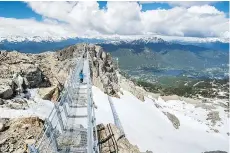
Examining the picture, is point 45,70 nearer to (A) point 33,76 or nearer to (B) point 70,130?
(A) point 33,76

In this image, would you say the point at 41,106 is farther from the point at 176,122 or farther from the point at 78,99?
the point at 176,122

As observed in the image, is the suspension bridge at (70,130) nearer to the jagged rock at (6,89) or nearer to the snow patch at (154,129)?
the jagged rock at (6,89)

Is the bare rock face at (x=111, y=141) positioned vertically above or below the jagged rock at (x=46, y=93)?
below

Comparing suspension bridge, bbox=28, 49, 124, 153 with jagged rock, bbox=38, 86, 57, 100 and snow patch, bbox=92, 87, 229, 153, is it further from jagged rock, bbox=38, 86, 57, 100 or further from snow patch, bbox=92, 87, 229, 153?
snow patch, bbox=92, 87, 229, 153

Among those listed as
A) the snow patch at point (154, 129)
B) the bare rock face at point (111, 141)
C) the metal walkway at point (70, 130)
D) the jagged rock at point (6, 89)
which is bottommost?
the snow patch at point (154, 129)

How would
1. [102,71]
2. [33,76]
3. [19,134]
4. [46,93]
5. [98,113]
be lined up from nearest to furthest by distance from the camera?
[19,134] → [46,93] → [33,76] → [98,113] → [102,71]

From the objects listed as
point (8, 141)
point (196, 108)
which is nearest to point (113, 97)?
point (8, 141)

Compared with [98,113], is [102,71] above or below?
above

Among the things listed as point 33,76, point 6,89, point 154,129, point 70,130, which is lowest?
point 154,129

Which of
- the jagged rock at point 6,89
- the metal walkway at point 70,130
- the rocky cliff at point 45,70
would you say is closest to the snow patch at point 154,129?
the rocky cliff at point 45,70

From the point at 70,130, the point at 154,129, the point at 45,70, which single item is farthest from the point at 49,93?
the point at 154,129
